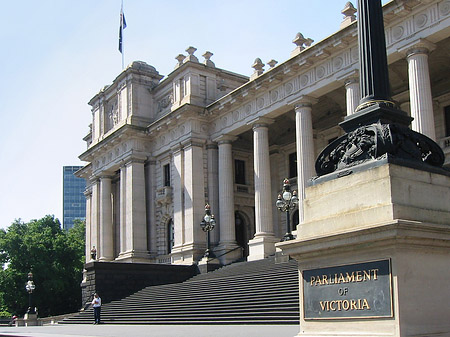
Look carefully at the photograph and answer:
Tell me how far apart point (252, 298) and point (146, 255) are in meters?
19.2

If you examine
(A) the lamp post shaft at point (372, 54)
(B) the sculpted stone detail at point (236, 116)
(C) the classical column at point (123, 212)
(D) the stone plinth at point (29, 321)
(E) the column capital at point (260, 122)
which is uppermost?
(B) the sculpted stone detail at point (236, 116)

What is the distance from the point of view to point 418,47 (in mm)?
25969

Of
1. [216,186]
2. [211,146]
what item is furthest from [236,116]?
[216,186]

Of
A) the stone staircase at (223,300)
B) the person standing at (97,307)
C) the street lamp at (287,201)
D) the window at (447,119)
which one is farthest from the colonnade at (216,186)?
the person standing at (97,307)

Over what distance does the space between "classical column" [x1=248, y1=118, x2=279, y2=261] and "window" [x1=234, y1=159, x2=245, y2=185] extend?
7.71 metres

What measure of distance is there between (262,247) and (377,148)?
27.1 metres

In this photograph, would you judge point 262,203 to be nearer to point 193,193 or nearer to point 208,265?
point 208,265

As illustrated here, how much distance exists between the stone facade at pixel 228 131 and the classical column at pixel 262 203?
0.06 m

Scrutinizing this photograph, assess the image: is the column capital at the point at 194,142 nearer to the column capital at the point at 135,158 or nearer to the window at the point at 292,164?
the column capital at the point at 135,158

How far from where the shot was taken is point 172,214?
41.3 m

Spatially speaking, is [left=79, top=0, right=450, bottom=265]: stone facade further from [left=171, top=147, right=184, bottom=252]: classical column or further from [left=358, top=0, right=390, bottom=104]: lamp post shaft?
[left=358, top=0, right=390, bottom=104]: lamp post shaft

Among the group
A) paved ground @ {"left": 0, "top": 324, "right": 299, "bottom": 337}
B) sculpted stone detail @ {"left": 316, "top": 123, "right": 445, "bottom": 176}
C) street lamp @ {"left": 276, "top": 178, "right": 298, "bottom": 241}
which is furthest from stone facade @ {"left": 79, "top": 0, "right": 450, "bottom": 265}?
sculpted stone detail @ {"left": 316, "top": 123, "right": 445, "bottom": 176}

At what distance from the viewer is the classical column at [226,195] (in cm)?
3769

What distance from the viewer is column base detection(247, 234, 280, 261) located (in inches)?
1330
